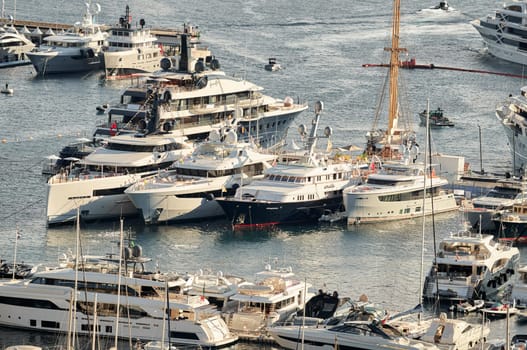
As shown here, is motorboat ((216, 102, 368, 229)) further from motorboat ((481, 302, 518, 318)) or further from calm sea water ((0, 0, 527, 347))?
motorboat ((481, 302, 518, 318))

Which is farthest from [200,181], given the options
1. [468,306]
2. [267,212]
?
[468,306]

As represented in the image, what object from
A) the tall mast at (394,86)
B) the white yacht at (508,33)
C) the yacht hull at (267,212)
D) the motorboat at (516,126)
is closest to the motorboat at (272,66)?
the white yacht at (508,33)

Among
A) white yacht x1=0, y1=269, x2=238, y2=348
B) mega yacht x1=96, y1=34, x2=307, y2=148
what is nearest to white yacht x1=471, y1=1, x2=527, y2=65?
mega yacht x1=96, y1=34, x2=307, y2=148

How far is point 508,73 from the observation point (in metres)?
115

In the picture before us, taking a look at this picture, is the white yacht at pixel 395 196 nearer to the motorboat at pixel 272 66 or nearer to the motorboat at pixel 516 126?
the motorboat at pixel 516 126

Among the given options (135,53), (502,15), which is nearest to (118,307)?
(135,53)

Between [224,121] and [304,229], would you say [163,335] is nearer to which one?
[304,229]

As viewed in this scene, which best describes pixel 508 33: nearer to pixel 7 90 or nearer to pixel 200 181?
pixel 7 90

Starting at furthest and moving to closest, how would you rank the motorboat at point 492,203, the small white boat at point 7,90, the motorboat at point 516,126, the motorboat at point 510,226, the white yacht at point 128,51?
the white yacht at point 128,51 < the small white boat at point 7,90 < the motorboat at point 516,126 < the motorboat at point 492,203 < the motorboat at point 510,226

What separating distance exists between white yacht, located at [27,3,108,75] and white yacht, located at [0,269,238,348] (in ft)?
180

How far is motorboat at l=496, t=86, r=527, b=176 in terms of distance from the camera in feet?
274

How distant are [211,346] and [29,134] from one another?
36949 millimetres

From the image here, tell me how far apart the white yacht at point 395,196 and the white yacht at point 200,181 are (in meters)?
4.33

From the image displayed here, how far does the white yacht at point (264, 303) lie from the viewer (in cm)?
5619
